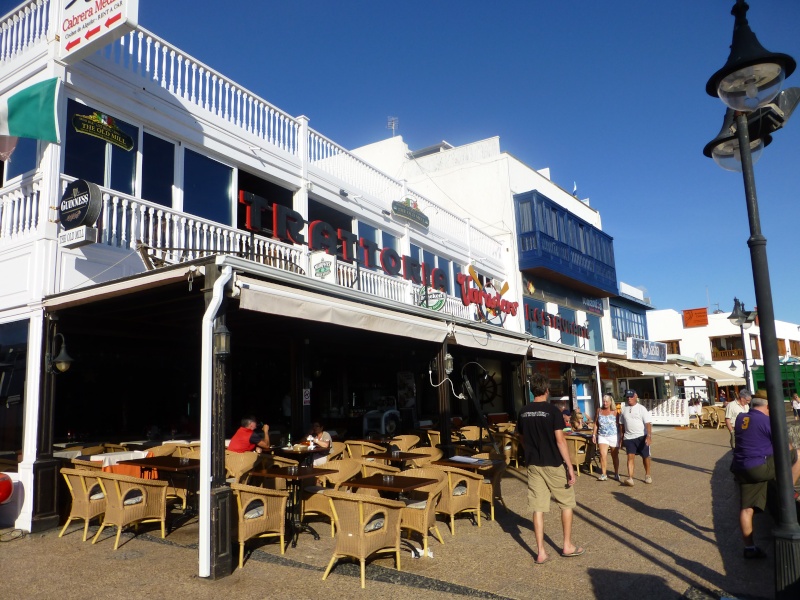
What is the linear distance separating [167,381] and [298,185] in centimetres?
460

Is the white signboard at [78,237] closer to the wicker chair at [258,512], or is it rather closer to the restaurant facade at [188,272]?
the restaurant facade at [188,272]

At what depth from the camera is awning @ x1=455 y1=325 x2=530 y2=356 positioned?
983 cm

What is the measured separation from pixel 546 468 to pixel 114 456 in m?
5.87

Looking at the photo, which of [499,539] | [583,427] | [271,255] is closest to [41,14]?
[271,255]

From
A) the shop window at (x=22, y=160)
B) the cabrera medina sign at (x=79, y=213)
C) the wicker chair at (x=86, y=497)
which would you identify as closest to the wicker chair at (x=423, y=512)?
the wicker chair at (x=86, y=497)

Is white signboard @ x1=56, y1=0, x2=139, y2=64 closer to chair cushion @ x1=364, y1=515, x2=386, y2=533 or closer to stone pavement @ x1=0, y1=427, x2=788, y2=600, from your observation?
stone pavement @ x1=0, y1=427, x2=788, y2=600

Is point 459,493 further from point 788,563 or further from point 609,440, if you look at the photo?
point 609,440

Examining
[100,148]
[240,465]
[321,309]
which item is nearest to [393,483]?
[321,309]

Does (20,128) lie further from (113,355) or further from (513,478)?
(513,478)

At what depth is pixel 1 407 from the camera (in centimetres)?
757

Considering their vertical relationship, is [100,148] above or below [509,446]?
above

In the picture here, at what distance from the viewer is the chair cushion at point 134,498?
601 cm

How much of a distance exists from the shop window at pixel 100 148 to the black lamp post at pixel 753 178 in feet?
24.5

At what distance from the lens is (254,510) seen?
18.4 feet
